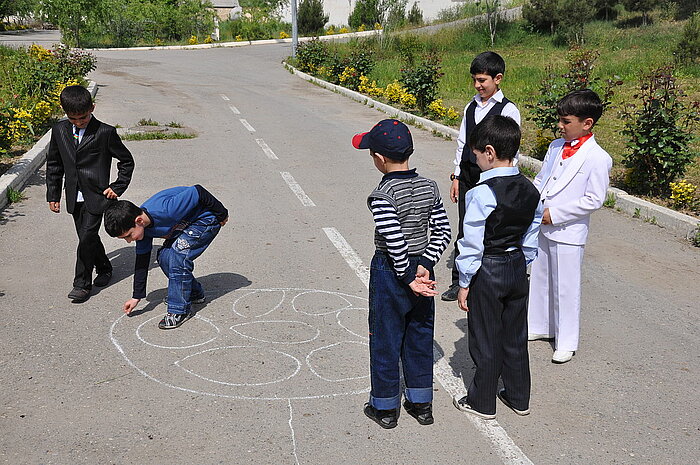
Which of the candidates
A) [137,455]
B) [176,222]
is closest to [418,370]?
[137,455]

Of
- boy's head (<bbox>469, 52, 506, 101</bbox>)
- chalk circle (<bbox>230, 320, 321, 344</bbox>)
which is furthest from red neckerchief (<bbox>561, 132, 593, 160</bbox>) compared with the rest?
chalk circle (<bbox>230, 320, 321, 344</bbox>)

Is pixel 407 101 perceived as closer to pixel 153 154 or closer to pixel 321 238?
pixel 153 154

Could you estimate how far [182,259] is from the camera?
17.2 ft

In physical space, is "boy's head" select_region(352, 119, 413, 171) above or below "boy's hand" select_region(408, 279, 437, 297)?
above

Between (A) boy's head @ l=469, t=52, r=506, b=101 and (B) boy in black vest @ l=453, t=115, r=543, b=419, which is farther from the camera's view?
(A) boy's head @ l=469, t=52, r=506, b=101

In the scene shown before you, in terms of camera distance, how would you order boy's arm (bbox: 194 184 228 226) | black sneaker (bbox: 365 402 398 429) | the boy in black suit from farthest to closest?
the boy in black suit, boy's arm (bbox: 194 184 228 226), black sneaker (bbox: 365 402 398 429)

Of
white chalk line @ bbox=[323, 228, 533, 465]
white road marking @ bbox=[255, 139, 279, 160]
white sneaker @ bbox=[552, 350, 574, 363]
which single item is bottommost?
white chalk line @ bbox=[323, 228, 533, 465]

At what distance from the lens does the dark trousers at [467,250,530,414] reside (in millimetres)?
3869

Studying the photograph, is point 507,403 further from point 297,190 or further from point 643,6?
point 643,6

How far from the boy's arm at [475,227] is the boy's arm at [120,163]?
3.29 m

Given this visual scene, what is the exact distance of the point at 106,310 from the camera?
18.4 feet

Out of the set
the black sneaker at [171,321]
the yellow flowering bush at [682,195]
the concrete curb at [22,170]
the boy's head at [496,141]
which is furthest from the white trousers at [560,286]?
the concrete curb at [22,170]

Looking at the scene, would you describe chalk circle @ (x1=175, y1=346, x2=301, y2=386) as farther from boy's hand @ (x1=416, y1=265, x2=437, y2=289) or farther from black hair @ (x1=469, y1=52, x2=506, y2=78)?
black hair @ (x1=469, y1=52, x2=506, y2=78)

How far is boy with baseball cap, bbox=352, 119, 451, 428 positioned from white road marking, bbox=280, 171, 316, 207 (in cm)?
511
